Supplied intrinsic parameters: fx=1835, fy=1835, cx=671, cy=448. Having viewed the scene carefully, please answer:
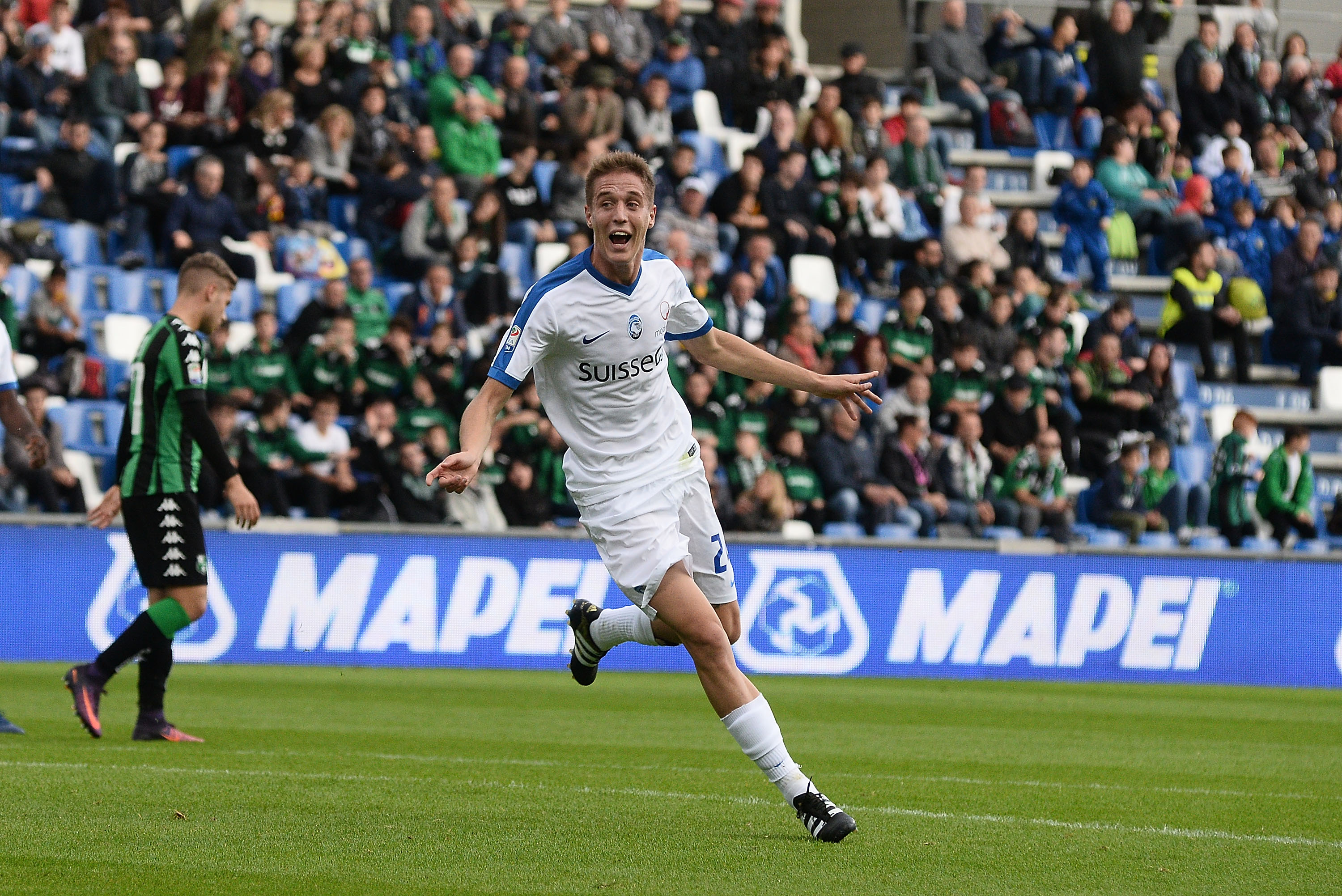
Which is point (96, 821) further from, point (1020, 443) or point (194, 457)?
point (1020, 443)

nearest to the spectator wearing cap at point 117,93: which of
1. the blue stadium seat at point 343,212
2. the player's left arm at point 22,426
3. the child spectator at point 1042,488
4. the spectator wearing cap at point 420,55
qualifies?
the blue stadium seat at point 343,212

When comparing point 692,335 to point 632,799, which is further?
point 632,799

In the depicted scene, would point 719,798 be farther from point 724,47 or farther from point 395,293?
point 724,47

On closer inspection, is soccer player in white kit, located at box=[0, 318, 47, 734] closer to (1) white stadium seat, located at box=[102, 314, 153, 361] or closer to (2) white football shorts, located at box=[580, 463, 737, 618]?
(2) white football shorts, located at box=[580, 463, 737, 618]

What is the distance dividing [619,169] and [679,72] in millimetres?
16158

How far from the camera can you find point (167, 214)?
17906mm

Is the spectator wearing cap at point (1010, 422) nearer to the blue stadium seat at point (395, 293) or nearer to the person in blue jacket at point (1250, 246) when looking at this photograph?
the person in blue jacket at point (1250, 246)

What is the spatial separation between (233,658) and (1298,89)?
17321 millimetres

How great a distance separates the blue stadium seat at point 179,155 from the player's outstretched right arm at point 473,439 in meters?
13.3

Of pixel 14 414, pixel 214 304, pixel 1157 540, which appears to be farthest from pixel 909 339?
pixel 14 414

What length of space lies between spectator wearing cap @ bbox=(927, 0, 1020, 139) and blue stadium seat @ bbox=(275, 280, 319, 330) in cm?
1015

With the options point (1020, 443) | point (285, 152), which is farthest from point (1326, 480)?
point (285, 152)

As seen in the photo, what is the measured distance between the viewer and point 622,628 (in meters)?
7.13

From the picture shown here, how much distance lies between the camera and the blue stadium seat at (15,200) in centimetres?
1834
